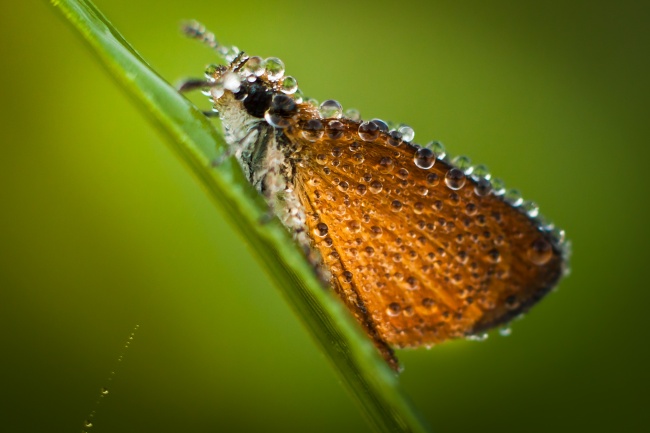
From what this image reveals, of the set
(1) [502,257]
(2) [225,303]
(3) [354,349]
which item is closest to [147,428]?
(2) [225,303]

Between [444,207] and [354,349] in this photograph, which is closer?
[354,349]

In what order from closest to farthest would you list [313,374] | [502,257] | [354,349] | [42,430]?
1. [354,349]
2. [502,257]
3. [42,430]
4. [313,374]

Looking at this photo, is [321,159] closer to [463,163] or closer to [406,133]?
[406,133]

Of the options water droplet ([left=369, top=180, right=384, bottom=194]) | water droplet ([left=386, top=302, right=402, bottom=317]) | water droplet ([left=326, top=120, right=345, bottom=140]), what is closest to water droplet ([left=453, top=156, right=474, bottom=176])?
water droplet ([left=369, top=180, right=384, bottom=194])

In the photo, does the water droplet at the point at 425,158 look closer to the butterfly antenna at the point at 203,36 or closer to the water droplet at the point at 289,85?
the water droplet at the point at 289,85

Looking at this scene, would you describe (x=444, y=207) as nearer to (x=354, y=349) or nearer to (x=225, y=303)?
(x=354, y=349)

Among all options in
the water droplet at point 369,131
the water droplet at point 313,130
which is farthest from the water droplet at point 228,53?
the water droplet at point 369,131

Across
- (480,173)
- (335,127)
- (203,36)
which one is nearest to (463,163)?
(480,173)
